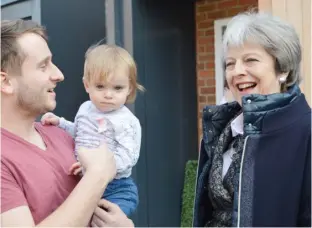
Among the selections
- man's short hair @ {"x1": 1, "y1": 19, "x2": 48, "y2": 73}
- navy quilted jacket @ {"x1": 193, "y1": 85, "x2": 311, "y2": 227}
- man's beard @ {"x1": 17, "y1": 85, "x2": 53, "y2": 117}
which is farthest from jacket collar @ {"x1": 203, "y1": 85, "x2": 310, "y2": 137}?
man's short hair @ {"x1": 1, "y1": 19, "x2": 48, "y2": 73}

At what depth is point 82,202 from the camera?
1858 mm

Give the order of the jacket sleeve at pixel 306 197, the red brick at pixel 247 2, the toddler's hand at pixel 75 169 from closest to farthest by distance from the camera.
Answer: the jacket sleeve at pixel 306 197 → the toddler's hand at pixel 75 169 → the red brick at pixel 247 2

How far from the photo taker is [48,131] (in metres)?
2.29

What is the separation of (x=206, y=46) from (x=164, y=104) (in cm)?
86

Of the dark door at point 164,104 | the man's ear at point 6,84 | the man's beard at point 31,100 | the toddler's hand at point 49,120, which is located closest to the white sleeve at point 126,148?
the toddler's hand at point 49,120

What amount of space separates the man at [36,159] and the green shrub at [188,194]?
114 inches

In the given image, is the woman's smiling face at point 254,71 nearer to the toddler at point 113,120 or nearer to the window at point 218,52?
the toddler at point 113,120

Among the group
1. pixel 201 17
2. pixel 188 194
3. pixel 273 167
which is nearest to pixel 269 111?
pixel 273 167

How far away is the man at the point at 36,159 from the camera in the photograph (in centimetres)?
182

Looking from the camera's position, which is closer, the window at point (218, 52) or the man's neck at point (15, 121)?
the man's neck at point (15, 121)

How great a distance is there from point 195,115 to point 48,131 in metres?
3.13

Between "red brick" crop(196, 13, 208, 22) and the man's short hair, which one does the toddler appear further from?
"red brick" crop(196, 13, 208, 22)

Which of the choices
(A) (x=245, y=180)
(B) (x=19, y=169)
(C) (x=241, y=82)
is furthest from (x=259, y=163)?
(B) (x=19, y=169)

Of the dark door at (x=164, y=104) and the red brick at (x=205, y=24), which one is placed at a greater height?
the red brick at (x=205, y=24)
